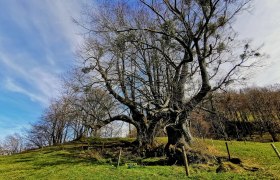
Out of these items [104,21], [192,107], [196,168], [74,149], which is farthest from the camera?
[74,149]

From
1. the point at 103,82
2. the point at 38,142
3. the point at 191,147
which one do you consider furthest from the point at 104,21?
the point at 38,142

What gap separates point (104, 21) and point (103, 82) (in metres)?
5.06

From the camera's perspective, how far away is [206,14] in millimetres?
13773

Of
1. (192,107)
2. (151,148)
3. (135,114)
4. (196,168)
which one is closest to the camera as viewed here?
(196,168)

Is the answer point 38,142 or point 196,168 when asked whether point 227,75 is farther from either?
point 38,142

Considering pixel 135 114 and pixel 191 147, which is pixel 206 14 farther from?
pixel 135 114

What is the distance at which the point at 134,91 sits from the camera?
60.8 ft

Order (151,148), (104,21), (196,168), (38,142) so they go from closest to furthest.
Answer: (196,168)
(104,21)
(151,148)
(38,142)

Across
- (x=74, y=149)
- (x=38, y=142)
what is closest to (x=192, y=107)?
(x=74, y=149)

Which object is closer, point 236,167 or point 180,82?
point 236,167

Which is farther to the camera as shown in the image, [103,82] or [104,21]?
[103,82]

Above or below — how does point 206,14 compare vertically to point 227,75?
above

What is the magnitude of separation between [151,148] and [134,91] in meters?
4.97

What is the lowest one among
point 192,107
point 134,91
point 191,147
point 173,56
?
point 191,147
